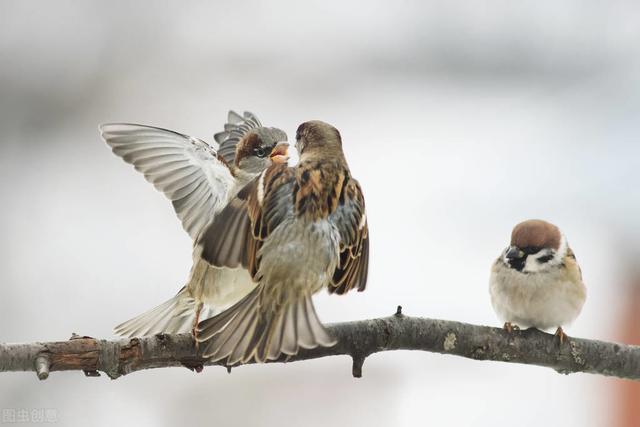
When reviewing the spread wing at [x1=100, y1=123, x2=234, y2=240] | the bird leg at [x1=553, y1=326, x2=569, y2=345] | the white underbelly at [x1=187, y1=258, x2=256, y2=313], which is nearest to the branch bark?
the bird leg at [x1=553, y1=326, x2=569, y2=345]

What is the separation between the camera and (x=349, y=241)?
222 centimetres

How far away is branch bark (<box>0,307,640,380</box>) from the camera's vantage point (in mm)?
2002

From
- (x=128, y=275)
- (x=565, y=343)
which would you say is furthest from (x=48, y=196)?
(x=565, y=343)

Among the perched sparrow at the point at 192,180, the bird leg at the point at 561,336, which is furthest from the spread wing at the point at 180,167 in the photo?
the bird leg at the point at 561,336

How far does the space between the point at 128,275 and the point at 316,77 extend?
1681 millimetres

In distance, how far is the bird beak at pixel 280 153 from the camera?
2498mm

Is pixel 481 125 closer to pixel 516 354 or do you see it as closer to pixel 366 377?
pixel 366 377

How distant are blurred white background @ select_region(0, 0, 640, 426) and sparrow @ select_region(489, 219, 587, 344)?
40.2 inches

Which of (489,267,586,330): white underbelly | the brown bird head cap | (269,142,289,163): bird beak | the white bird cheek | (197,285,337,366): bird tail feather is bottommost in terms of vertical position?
(197,285,337,366): bird tail feather

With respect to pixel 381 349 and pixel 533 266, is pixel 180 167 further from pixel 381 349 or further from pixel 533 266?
pixel 533 266

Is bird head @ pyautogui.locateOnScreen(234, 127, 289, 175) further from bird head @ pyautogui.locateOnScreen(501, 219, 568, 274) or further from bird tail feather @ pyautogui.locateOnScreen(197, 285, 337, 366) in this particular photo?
bird head @ pyautogui.locateOnScreen(501, 219, 568, 274)

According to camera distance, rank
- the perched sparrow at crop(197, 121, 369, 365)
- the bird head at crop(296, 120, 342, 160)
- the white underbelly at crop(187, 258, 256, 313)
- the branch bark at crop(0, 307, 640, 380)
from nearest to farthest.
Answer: the branch bark at crop(0, 307, 640, 380) < the perched sparrow at crop(197, 121, 369, 365) < the bird head at crop(296, 120, 342, 160) < the white underbelly at crop(187, 258, 256, 313)

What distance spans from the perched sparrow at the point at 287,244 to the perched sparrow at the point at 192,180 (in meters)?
0.34

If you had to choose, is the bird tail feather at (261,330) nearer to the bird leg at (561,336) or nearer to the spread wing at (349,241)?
the spread wing at (349,241)
